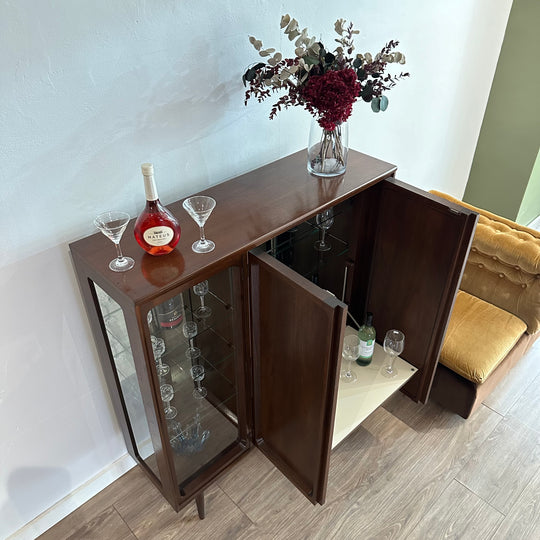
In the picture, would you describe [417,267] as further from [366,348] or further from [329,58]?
[329,58]

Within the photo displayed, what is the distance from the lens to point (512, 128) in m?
2.78

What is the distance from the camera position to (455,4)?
2.15m

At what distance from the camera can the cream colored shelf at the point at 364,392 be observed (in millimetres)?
1723

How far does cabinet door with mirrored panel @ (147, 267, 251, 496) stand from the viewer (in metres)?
1.41

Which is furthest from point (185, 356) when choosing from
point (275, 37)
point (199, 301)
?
point (275, 37)

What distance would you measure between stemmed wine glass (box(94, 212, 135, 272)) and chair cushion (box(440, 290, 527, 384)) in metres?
1.42

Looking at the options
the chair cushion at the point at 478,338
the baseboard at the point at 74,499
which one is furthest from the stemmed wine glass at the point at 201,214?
the chair cushion at the point at 478,338

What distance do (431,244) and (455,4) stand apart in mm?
1217

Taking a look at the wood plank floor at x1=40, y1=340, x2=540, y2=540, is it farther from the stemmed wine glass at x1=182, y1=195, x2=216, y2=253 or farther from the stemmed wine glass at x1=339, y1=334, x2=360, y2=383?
the stemmed wine glass at x1=182, y1=195, x2=216, y2=253

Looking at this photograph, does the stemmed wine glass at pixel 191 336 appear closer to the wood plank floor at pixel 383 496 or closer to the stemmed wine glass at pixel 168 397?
the stemmed wine glass at pixel 168 397

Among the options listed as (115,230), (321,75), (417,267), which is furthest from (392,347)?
(115,230)

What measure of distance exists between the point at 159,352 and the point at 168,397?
19 centimetres

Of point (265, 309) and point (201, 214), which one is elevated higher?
point (201, 214)

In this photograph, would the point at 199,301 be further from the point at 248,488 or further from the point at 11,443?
the point at 248,488
